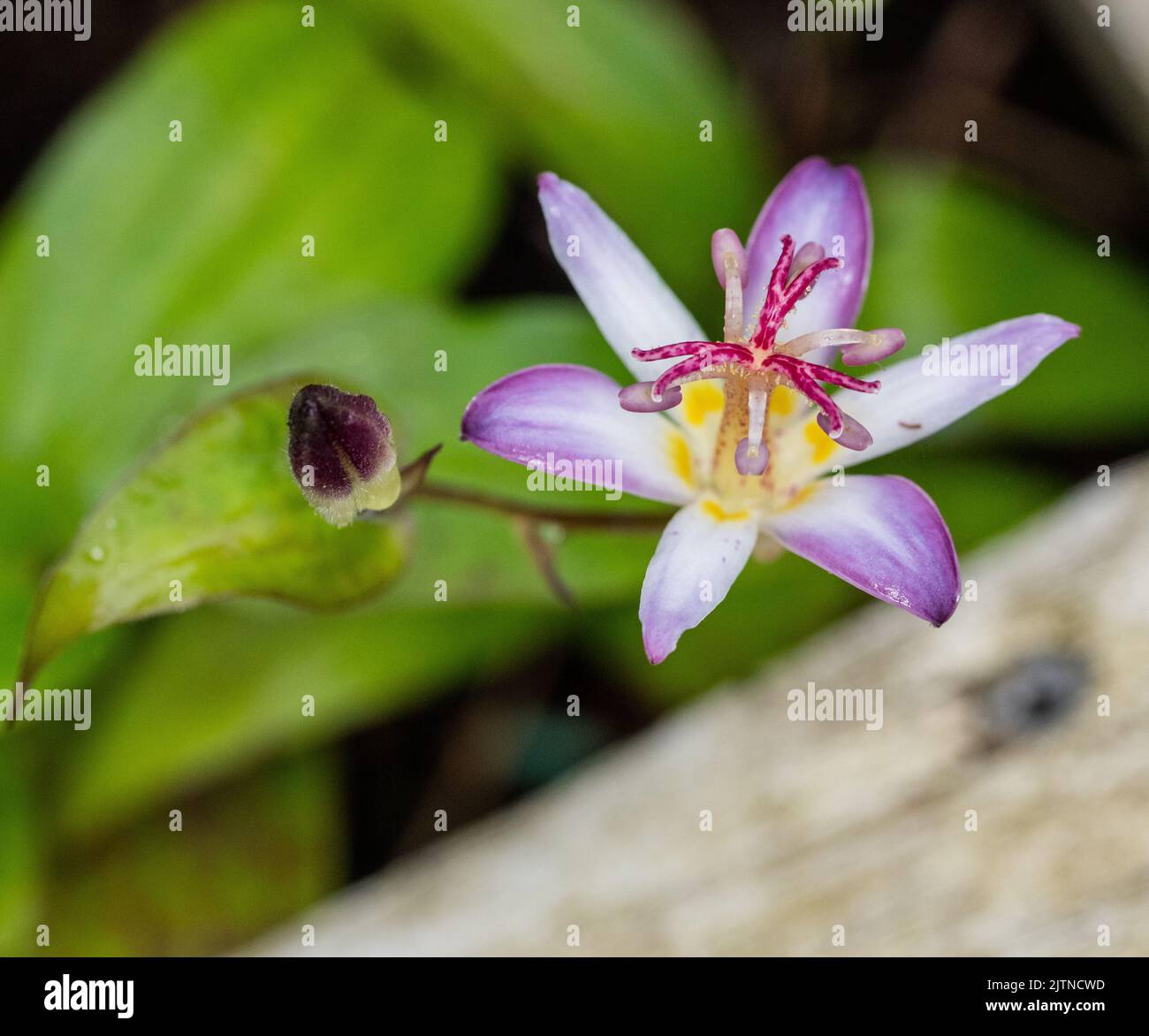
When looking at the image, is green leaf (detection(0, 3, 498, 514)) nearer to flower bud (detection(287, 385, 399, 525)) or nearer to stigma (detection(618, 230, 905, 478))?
flower bud (detection(287, 385, 399, 525))

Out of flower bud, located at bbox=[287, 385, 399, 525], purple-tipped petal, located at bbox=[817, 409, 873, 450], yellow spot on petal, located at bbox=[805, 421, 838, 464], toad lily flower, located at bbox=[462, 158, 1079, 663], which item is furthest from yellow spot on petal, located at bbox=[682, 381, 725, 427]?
flower bud, located at bbox=[287, 385, 399, 525]

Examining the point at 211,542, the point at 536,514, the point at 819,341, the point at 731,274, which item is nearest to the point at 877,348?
the point at 819,341

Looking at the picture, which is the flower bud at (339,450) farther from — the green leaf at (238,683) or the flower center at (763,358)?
the green leaf at (238,683)

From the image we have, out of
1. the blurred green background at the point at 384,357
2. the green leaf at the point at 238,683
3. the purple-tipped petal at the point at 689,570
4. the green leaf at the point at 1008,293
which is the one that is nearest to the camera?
the purple-tipped petal at the point at 689,570

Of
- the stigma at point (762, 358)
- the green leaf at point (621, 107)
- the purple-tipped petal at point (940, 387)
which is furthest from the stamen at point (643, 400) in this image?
the green leaf at point (621, 107)

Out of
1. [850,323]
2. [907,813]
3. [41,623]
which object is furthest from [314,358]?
[907,813]

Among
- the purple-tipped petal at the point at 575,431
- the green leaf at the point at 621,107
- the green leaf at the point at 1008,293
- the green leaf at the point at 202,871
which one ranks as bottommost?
the green leaf at the point at 202,871
